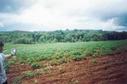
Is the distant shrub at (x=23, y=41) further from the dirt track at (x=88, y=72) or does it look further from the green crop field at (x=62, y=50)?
the dirt track at (x=88, y=72)

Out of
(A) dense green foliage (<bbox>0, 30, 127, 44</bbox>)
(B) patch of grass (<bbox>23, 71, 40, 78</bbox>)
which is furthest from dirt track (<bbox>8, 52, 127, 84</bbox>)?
(A) dense green foliage (<bbox>0, 30, 127, 44</bbox>)

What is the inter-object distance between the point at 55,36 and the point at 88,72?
998 mm

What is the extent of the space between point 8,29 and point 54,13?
0.98 m

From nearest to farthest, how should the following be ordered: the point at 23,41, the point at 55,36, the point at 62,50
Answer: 1. the point at 23,41
2. the point at 62,50
3. the point at 55,36

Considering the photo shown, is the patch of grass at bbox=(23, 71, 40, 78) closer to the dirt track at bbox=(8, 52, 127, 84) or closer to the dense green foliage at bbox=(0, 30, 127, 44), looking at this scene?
the dirt track at bbox=(8, 52, 127, 84)

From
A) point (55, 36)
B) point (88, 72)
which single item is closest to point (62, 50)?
point (55, 36)

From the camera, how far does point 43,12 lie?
6.44 m

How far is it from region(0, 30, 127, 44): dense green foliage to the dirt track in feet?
1.48

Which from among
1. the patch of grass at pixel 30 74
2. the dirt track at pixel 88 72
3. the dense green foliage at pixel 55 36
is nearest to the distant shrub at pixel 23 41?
the dense green foliage at pixel 55 36

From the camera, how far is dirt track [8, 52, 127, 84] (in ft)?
20.7

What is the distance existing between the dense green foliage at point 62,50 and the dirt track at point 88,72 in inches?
5.7

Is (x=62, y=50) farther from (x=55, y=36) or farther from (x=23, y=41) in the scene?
(x=23, y=41)

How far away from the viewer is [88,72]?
21.5ft

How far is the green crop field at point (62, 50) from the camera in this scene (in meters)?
6.14
